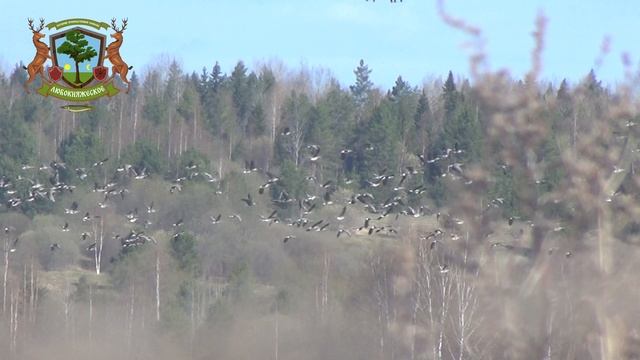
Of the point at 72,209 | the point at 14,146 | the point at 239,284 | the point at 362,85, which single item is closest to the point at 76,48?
the point at 239,284

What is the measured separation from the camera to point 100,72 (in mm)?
19453

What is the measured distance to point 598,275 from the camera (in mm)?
4418

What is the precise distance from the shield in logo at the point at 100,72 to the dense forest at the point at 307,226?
5689 millimetres

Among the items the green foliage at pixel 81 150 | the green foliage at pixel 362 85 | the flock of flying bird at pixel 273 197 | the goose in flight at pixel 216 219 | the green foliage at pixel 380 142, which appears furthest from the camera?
the green foliage at pixel 362 85

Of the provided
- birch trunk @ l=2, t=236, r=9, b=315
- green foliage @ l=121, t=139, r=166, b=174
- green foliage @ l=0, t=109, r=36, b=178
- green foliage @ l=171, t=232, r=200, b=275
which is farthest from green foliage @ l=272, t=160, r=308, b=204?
birch trunk @ l=2, t=236, r=9, b=315

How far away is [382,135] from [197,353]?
71.2 ft

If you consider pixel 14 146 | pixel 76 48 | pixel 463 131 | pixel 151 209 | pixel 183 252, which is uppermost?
pixel 14 146

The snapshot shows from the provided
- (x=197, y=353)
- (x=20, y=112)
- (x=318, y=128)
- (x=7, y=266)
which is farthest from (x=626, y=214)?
(x=20, y=112)

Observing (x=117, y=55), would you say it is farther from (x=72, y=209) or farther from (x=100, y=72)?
(x=72, y=209)

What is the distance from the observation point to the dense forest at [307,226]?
15.0ft

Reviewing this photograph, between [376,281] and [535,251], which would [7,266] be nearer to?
[376,281]

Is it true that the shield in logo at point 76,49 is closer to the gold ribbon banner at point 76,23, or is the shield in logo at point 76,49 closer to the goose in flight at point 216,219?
the gold ribbon banner at point 76,23

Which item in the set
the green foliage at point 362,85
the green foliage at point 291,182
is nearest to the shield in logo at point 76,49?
the green foliage at point 291,182

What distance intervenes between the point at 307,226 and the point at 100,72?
907 inches
